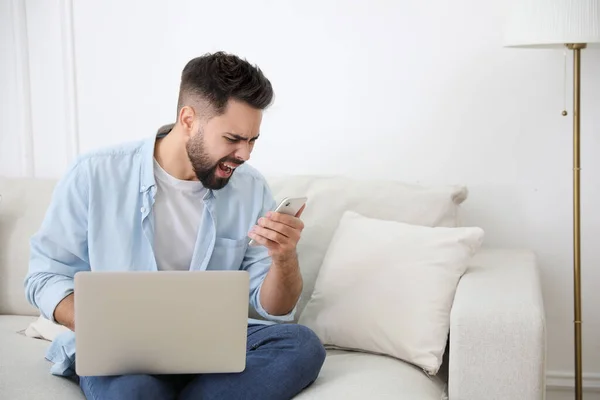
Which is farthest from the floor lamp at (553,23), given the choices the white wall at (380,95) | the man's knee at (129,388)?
the man's knee at (129,388)

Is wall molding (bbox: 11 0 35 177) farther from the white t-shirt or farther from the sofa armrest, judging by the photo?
the sofa armrest

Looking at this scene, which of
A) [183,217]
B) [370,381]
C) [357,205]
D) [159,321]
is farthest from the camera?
[357,205]

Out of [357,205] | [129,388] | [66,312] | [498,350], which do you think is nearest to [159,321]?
[129,388]

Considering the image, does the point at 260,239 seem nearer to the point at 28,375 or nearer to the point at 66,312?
the point at 66,312

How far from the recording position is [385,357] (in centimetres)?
207

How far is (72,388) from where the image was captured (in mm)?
1856

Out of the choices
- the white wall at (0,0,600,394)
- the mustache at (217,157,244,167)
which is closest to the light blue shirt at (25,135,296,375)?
the mustache at (217,157,244,167)

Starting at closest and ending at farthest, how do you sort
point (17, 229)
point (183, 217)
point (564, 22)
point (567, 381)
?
point (183, 217) → point (564, 22) → point (17, 229) → point (567, 381)

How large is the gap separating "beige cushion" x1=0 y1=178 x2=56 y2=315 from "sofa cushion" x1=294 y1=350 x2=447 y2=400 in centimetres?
103

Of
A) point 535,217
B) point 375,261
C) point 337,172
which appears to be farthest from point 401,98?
point 375,261

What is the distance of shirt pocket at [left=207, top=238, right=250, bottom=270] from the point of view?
2082 mm

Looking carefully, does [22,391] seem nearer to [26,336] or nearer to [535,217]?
[26,336]

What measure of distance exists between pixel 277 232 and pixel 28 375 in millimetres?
647

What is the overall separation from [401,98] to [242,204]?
840mm
